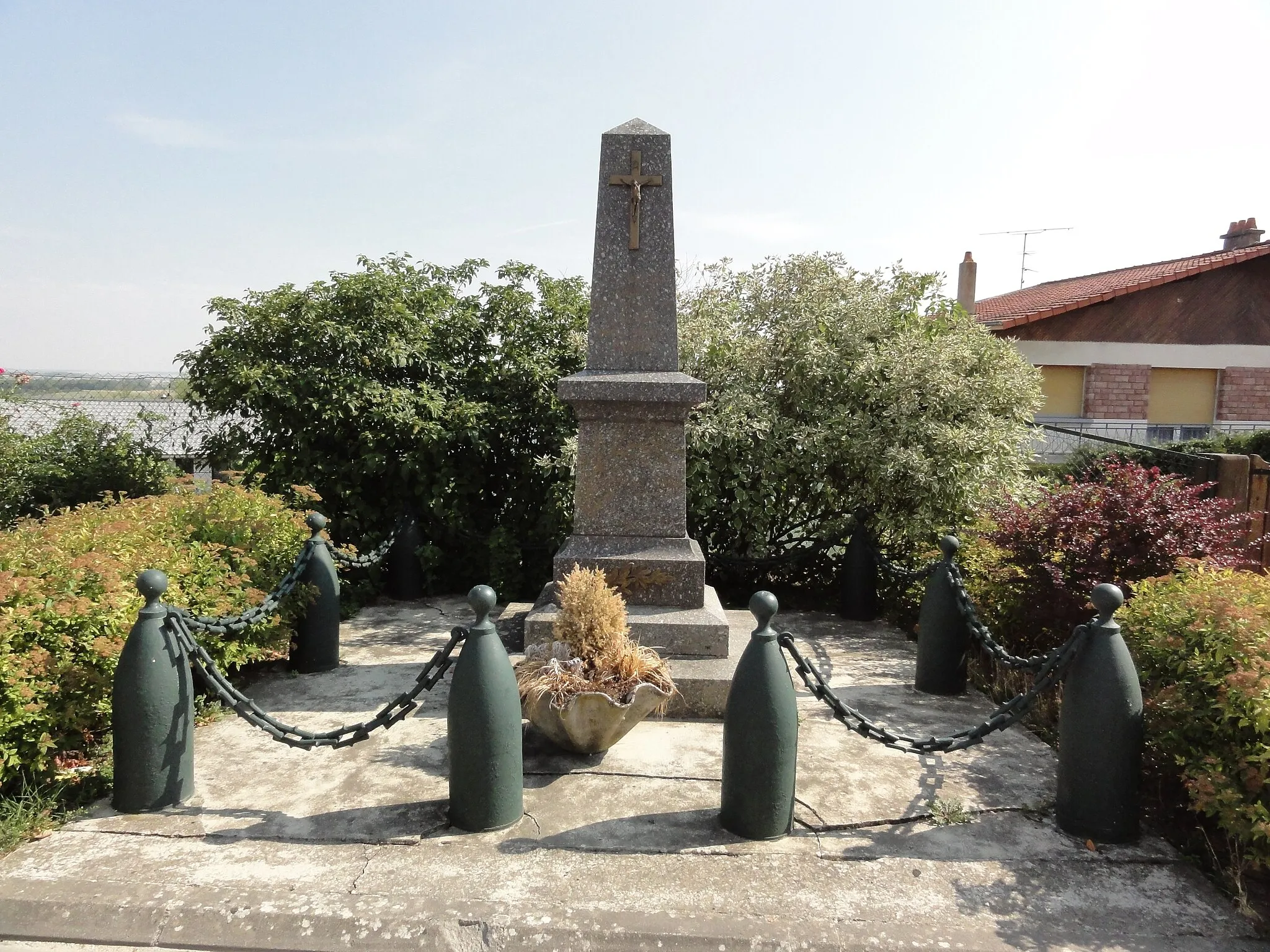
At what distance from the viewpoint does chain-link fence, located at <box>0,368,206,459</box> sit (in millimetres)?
8453

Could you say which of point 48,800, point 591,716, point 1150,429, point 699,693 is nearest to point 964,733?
point 699,693

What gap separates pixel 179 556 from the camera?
15.6 ft

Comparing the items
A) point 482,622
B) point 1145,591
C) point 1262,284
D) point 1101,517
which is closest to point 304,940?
point 482,622

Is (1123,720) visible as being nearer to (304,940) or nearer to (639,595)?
(639,595)

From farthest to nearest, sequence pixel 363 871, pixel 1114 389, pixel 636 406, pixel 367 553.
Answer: pixel 1114 389 < pixel 367 553 < pixel 636 406 < pixel 363 871

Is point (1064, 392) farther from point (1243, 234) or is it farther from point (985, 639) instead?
point (985, 639)

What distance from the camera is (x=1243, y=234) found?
1938 centimetres

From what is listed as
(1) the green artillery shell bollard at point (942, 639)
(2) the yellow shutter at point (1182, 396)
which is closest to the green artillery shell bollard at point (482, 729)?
(1) the green artillery shell bollard at point (942, 639)

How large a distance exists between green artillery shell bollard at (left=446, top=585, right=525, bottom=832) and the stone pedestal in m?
1.47

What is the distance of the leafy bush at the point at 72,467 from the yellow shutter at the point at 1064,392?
14.4m

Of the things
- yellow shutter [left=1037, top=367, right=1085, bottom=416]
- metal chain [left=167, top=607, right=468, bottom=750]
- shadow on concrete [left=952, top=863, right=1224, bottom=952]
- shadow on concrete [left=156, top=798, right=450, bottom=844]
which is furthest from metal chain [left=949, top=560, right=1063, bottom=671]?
yellow shutter [left=1037, top=367, right=1085, bottom=416]

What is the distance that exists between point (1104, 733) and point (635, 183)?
12.6ft

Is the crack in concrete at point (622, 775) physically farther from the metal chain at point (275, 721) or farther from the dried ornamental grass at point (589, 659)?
the metal chain at point (275, 721)

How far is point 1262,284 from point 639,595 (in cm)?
1681
